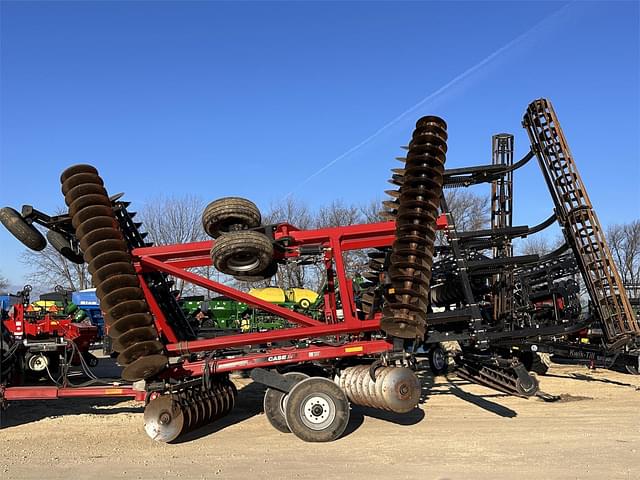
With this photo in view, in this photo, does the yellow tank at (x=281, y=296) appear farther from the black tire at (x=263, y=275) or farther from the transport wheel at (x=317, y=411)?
the transport wheel at (x=317, y=411)

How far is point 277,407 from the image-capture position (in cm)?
790

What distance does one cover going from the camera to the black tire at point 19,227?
8.05m

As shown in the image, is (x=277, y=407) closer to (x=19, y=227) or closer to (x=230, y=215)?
(x=230, y=215)

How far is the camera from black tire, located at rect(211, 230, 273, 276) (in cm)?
739

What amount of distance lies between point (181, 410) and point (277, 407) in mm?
1243

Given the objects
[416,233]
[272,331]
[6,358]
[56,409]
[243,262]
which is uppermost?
[416,233]

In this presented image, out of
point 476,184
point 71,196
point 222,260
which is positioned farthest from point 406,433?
point 71,196

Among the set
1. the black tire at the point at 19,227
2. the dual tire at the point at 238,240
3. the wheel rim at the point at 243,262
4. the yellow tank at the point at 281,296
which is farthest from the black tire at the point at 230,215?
the yellow tank at the point at 281,296

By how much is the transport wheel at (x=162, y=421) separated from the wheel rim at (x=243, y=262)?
180cm

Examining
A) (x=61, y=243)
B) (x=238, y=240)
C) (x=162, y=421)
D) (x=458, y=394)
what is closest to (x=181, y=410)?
(x=162, y=421)

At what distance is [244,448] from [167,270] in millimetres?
2496

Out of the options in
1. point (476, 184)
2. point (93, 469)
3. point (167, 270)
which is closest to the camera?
point (93, 469)

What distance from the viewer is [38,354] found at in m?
11.3

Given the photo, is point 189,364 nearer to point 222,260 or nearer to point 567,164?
point 222,260
